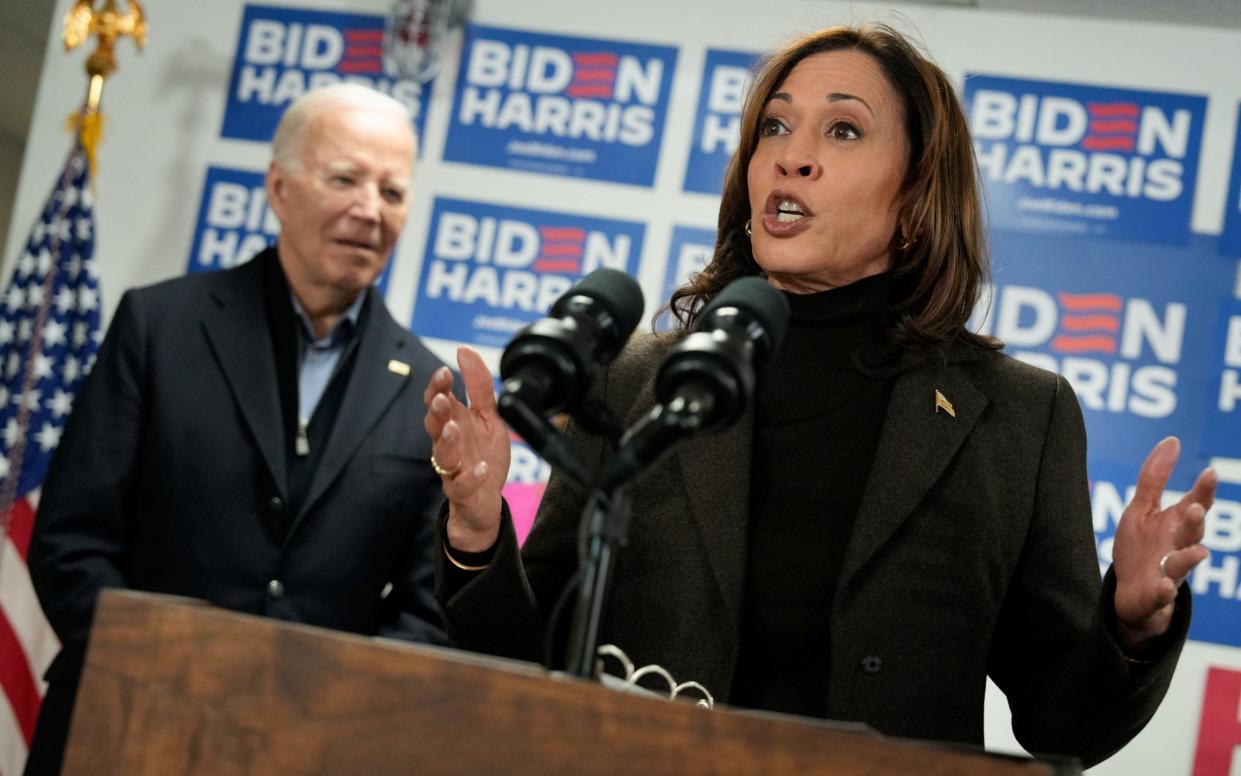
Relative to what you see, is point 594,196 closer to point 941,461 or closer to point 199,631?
point 941,461

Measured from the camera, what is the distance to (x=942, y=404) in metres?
2.25

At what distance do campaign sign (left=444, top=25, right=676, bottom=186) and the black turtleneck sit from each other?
2372 millimetres

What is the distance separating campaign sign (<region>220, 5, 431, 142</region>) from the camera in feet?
16.2

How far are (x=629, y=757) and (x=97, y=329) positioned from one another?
3.96 metres

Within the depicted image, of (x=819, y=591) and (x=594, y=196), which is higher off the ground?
(x=594, y=196)

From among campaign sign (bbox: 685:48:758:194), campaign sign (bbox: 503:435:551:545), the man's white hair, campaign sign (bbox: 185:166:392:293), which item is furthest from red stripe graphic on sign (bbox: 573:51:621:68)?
campaign sign (bbox: 503:435:551:545)

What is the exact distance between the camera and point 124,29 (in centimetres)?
467

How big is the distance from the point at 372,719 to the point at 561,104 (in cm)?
380

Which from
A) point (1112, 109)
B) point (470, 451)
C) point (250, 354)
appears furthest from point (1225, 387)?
point (470, 451)

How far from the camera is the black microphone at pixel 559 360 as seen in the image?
1352mm

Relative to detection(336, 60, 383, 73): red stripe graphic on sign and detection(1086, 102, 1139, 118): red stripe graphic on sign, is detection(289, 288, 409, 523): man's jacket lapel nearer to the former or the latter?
detection(336, 60, 383, 73): red stripe graphic on sign

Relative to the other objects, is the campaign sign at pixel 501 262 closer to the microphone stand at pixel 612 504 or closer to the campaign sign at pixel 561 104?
the campaign sign at pixel 561 104

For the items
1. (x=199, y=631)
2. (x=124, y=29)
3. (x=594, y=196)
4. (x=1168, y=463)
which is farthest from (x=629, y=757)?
(x=124, y=29)

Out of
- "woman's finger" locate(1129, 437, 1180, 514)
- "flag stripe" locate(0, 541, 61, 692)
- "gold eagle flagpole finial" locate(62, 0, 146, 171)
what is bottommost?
"flag stripe" locate(0, 541, 61, 692)
